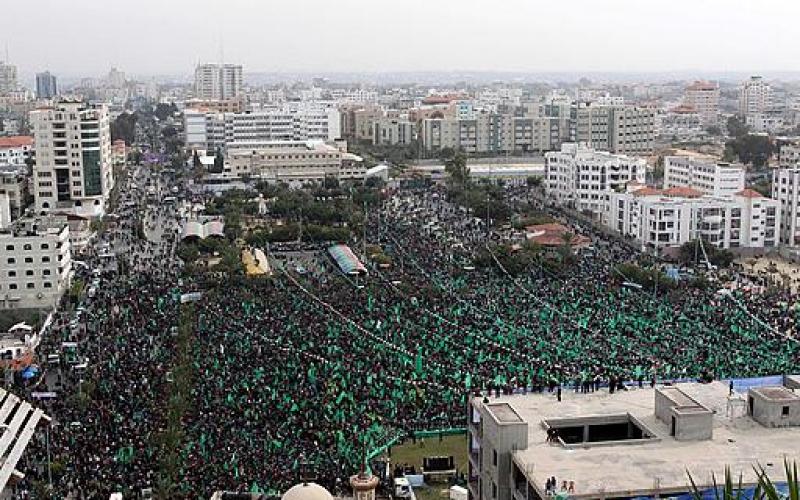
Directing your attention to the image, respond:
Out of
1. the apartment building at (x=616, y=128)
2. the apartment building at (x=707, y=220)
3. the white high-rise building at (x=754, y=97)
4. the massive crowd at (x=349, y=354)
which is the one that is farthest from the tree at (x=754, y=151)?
the white high-rise building at (x=754, y=97)

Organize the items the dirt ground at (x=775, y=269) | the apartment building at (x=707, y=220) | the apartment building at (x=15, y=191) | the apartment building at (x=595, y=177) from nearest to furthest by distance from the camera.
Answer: the dirt ground at (x=775, y=269) < the apartment building at (x=707, y=220) < the apartment building at (x=15, y=191) < the apartment building at (x=595, y=177)

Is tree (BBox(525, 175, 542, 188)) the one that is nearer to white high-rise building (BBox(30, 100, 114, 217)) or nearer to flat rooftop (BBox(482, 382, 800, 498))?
white high-rise building (BBox(30, 100, 114, 217))

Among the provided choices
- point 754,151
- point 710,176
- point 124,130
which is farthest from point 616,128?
point 124,130

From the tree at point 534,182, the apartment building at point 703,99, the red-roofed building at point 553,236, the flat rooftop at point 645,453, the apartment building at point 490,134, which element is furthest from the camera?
→ the apartment building at point 703,99

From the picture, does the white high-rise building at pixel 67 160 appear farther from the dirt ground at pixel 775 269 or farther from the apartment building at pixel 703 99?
the apartment building at pixel 703 99

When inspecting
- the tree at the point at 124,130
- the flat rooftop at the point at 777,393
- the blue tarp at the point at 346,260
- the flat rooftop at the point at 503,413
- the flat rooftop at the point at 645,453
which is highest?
the tree at the point at 124,130

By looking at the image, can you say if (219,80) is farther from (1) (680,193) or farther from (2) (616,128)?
(1) (680,193)

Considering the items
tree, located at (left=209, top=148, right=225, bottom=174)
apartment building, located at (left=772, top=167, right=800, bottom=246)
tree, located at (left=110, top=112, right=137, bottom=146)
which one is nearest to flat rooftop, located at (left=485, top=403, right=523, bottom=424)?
apartment building, located at (left=772, top=167, right=800, bottom=246)

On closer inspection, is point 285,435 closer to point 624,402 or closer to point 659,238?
point 624,402
